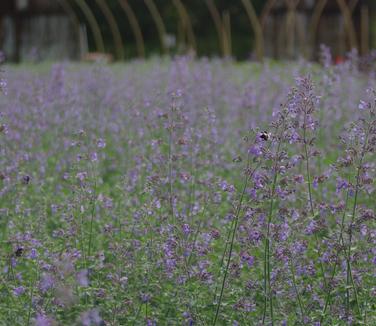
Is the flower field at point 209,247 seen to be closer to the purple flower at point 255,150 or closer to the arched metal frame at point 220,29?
the purple flower at point 255,150

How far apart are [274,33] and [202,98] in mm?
16428

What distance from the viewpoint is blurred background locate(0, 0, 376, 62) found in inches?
902

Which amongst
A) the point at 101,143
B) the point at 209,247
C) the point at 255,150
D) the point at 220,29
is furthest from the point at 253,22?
the point at 255,150

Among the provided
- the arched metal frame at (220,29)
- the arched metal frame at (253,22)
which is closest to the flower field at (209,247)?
the arched metal frame at (253,22)

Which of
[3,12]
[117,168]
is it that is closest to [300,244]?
[117,168]

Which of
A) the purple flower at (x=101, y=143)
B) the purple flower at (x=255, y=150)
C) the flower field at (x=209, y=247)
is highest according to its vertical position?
the purple flower at (x=255, y=150)

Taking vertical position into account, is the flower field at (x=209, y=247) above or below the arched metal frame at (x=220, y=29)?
below

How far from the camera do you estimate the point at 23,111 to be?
6555 millimetres

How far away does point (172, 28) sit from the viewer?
93.8ft

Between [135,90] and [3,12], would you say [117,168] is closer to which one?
[135,90]

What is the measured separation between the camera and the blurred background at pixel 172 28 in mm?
22922

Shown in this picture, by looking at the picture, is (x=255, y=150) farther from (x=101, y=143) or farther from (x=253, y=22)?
(x=253, y=22)

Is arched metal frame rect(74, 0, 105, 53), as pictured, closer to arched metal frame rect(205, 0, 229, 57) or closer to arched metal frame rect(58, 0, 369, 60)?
arched metal frame rect(58, 0, 369, 60)

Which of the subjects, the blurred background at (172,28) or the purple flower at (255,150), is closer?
the purple flower at (255,150)
